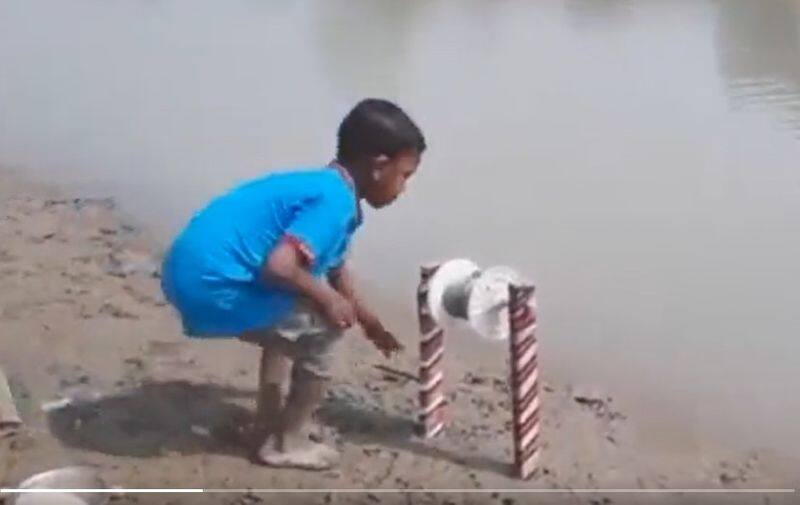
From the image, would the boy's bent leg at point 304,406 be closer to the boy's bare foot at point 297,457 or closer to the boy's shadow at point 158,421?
the boy's bare foot at point 297,457

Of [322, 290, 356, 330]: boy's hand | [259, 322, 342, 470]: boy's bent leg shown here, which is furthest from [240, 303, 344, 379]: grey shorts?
[322, 290, 356, 330]: boy's hand

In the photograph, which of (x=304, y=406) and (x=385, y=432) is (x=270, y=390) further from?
(x=385, y=432)

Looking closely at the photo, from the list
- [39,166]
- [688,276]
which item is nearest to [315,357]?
[688,276]

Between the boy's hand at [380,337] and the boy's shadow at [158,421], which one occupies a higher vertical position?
the boy's hand at [380,337]

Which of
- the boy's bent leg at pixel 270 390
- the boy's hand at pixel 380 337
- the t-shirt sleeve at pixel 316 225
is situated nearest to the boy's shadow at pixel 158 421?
the boy's bent leg at pixel 270 390

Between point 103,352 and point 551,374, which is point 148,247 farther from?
point 551,374

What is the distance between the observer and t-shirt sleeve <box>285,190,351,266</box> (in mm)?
4547

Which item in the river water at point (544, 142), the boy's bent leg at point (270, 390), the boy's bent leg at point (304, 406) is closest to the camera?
the boy's bent leg at point (304, 406)

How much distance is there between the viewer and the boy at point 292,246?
180 inches

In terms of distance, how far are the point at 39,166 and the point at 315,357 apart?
6.88 meters

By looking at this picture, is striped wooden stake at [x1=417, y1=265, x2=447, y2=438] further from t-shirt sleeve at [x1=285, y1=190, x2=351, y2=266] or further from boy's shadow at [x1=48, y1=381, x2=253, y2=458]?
boy's shadow at [x1=48, y1=381, x2=253, y2=458]

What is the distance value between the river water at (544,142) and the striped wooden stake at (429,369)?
123 centimetres

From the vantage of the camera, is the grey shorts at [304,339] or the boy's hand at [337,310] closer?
the boy's hand at [337,310]

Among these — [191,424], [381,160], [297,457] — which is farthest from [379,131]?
[191,424]
